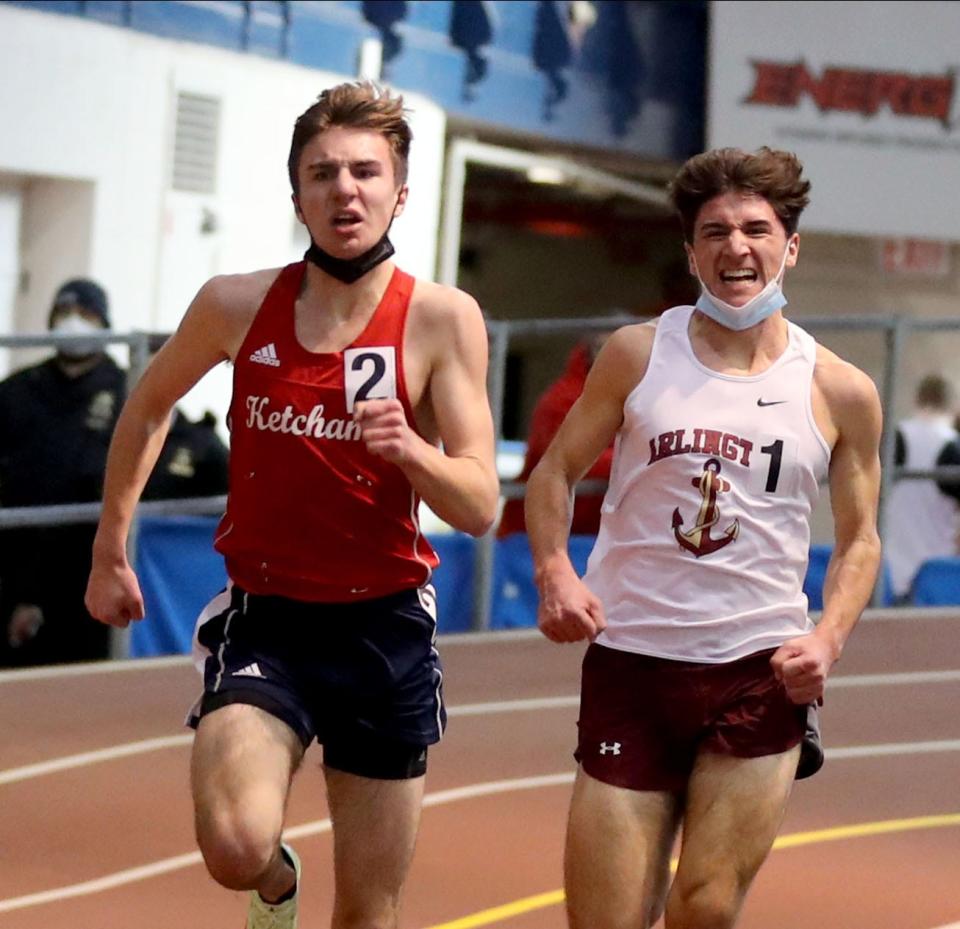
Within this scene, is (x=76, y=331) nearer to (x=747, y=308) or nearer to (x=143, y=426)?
(x=143, y=426)

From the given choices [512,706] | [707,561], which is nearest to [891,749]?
[512,706]

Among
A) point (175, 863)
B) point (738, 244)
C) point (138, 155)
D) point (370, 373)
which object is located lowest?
point (175, 863)

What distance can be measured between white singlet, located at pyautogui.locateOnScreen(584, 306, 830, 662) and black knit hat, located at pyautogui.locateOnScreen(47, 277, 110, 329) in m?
5.91

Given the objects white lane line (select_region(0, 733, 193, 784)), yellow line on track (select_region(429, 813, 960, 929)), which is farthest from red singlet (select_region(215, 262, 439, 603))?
white lane line (select_region(0, 733, 193, 784))

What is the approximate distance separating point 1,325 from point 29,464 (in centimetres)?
407

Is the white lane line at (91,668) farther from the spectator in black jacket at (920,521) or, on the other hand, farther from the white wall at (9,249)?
the spectator in black jacket at (920,521)

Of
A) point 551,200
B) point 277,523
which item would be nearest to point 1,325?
point 277,523

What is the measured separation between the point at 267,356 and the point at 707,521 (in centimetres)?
105

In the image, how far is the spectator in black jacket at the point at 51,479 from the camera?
32.1 ft

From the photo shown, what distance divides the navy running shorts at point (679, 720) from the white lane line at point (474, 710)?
370 centimetres

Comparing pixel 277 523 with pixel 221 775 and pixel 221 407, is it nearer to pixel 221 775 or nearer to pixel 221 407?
pixel 221 775

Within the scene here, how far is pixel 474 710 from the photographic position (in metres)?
9.75

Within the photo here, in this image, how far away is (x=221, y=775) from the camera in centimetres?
482

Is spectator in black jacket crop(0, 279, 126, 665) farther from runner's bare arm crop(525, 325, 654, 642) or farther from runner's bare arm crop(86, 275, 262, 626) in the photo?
runner's bare arm crop(525, 325, 654, 642)
